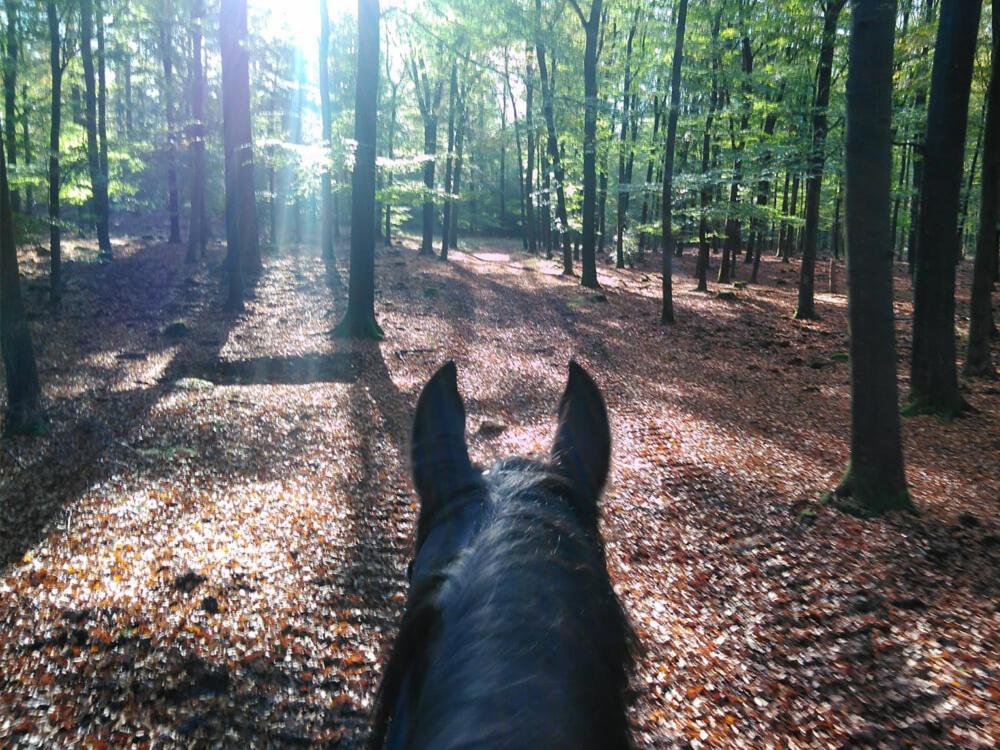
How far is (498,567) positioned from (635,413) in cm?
890

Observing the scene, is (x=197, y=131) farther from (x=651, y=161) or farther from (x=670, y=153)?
(x=651, y=161)

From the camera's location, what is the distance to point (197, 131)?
72.3 feet

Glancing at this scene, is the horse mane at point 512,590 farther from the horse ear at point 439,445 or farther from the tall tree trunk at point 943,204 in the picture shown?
the tall tree trunk at point 943,204

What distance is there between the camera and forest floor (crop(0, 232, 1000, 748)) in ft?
11.9

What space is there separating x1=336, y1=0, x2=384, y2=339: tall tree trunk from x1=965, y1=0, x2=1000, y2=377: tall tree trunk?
1074 centimetres

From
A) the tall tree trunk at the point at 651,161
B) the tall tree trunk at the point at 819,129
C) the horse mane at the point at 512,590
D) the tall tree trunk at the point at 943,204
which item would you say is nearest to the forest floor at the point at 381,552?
the horse mane at the point at 512,590

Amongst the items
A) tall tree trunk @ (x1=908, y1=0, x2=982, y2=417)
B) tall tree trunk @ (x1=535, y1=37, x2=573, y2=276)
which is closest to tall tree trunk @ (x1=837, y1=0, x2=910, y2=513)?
tall tree trunk @ (x1=908, y1=0, x2=982, y2=417)

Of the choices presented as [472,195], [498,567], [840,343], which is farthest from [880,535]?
[472,195]

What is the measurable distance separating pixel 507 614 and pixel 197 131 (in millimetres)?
25094

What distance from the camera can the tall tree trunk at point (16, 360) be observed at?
24.3 ft

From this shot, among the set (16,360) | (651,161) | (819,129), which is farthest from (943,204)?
(651,161)

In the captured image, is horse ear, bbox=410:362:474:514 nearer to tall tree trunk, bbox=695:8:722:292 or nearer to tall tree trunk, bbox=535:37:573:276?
tall tree trunk, bbox=695:8:722:292

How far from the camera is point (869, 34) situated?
5184mm

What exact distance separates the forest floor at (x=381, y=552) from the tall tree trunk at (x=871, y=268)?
1.42ft
